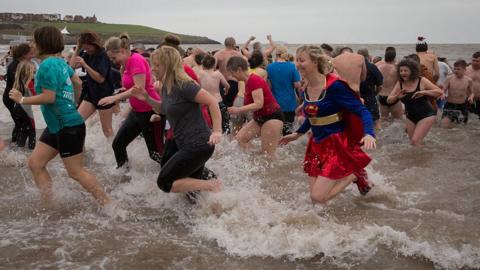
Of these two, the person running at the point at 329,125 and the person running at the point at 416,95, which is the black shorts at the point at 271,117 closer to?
the person running at the point at 329,125

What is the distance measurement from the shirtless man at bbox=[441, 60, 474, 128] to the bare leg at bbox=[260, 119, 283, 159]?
5.14m

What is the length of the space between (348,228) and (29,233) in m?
2.93

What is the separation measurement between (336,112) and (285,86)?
3.35m

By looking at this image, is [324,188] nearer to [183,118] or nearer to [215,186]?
[215,186]

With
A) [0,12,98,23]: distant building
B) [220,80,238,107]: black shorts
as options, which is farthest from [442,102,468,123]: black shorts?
[0,12,98,23]: distant building

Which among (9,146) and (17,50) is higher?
(17,50)

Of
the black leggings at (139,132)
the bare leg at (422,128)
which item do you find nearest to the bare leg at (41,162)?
the black leggings at (139,132)

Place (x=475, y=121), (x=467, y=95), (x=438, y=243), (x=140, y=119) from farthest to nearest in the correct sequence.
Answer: (x=475, y=121)
(x=467, y=95)
(x=140, y=119)
(x=438, y=243)

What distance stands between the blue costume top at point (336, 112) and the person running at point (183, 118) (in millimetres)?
951

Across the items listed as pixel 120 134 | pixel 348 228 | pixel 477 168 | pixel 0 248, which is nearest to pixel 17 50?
pixel 120 134

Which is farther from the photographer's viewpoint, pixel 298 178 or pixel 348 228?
pixel 298 178

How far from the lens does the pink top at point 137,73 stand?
556 cm

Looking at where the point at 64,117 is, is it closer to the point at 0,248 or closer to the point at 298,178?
the point at 0,248

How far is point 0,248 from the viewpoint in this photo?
4.07 meters
